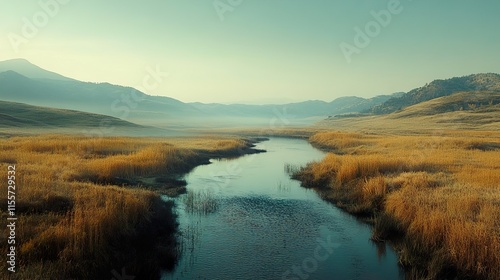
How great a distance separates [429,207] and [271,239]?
27.4 feet

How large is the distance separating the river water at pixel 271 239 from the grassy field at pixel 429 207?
1.18 meters

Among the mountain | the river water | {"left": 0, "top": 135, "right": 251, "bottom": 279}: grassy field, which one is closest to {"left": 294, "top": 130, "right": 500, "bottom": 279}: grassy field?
the river water

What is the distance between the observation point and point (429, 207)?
17359 mm

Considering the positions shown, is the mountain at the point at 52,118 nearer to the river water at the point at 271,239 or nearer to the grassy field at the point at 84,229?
the grassy field at the point at 84,229

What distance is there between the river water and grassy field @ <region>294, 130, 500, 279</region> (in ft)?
3.88

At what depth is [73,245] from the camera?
12.0 metres

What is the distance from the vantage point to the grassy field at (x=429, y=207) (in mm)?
12891

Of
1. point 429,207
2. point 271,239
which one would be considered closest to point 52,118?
point 271,239

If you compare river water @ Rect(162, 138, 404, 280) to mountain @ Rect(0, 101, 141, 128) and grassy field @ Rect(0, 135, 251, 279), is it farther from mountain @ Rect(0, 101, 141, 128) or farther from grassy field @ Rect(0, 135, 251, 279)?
mountain @ Rect(0, 101, 141, 128)

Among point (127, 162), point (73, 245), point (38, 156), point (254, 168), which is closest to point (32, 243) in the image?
point (73, 245)

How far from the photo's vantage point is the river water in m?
14.2

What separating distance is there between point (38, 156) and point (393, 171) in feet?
103

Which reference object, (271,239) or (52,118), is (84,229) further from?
(52,118)

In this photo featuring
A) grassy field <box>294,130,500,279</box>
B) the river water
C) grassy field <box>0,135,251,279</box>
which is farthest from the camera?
the river water
